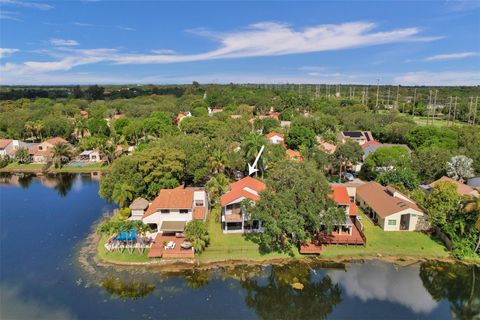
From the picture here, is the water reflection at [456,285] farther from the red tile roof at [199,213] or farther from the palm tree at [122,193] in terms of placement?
the palm tree at [122,193]

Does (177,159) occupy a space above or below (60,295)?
above

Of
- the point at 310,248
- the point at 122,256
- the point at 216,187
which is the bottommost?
the point at 122,256

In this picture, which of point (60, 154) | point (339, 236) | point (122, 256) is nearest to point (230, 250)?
point (122, 256)

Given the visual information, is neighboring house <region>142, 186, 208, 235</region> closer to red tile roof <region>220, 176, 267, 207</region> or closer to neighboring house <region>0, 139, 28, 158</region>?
red tile roof <region>220, 176, 267, 207</region>

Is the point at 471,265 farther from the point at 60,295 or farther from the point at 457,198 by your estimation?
the point at 60,295

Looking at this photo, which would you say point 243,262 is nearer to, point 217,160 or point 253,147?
point 217,160

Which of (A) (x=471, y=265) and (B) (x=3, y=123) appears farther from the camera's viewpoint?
(B) (x=3, y=123)

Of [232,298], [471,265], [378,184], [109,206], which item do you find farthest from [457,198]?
[109,206]
